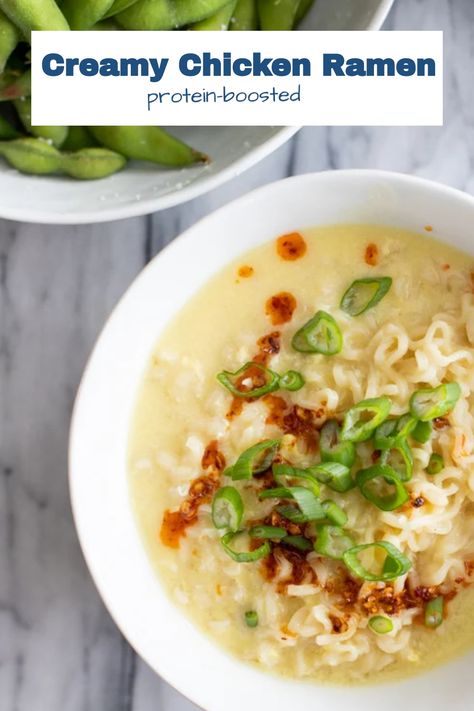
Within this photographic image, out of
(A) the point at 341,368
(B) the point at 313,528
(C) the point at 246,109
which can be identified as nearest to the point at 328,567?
(B) the point at 313,528

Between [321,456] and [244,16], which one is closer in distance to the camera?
[321,456]

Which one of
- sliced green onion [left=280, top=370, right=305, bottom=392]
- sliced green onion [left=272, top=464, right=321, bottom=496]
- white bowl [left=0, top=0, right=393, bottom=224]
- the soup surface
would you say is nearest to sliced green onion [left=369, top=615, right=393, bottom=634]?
the soup surface

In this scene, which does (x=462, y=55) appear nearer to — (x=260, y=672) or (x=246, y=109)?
(x=246, y=109)

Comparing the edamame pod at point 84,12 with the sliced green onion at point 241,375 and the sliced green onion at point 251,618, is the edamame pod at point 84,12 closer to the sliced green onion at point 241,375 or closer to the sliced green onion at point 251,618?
the sliced green onion at point 241,375

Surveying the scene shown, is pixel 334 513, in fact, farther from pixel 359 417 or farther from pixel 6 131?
pixel 6 131

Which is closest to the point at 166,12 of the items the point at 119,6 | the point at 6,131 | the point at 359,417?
the point at 119,6

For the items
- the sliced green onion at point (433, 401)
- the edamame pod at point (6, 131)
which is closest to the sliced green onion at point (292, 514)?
the sliced green onion at point (433, 401)
